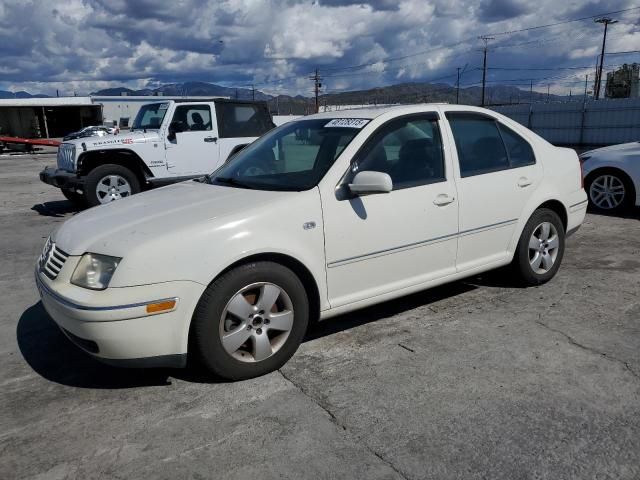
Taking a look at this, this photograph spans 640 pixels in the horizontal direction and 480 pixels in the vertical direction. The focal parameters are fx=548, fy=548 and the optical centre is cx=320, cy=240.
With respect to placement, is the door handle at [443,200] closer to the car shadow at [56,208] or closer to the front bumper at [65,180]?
the front bumper at [65,180]

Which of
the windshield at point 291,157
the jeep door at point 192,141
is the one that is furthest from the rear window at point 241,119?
the windshield at point 291,157

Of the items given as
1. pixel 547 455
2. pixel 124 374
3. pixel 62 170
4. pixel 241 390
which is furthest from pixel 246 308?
pixel 62 170

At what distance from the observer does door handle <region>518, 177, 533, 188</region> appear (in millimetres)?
4600

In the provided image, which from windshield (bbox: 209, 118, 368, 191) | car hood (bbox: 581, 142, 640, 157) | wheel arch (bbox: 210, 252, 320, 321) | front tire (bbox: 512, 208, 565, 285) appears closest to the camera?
wheel arch (bbox: 210, 252, 320, 321)

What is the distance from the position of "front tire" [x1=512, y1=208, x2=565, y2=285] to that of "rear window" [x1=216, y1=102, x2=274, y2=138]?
6.20m

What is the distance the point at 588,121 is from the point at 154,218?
101 ft

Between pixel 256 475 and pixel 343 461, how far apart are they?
41cm

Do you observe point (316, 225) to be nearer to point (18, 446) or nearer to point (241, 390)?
point (241, 390)

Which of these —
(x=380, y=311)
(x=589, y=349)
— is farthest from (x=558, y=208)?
(x=380, y=311)

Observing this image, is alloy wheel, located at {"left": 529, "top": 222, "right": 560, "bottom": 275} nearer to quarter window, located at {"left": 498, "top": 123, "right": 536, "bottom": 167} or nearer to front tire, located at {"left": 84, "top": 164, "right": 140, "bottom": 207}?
quarter window, located at {"left": 498, "top": 123, "right": 536, "bottom": 167}

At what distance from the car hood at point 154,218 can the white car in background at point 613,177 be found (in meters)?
6.45

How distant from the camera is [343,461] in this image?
256 centimetres

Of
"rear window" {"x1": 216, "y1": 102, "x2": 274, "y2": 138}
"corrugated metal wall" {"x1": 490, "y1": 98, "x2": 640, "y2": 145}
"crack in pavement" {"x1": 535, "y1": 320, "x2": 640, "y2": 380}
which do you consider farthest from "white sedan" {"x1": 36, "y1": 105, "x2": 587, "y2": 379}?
"corrugated metal wall" {"x1": 490, "y1": 98, "x2": 640, "y2": 145}

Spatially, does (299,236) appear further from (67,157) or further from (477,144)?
(67,157)
